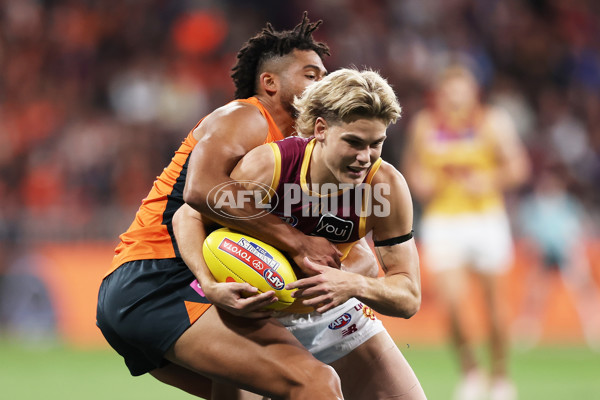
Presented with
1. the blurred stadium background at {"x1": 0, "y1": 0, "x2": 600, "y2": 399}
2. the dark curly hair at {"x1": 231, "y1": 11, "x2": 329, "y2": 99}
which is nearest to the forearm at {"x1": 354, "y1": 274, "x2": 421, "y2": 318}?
the dark curly hair at {"x1": 231, "y1": 11, "x2": 329, "y2": 99}

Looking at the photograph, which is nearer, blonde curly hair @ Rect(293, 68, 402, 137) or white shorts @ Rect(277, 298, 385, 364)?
blonde curly hair @ Rect(293, 68, 402, 137)

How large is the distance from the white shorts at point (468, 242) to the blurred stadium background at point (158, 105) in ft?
5.77

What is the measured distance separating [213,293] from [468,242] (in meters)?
4.62

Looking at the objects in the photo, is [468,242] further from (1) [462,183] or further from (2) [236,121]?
(2) [236,121]

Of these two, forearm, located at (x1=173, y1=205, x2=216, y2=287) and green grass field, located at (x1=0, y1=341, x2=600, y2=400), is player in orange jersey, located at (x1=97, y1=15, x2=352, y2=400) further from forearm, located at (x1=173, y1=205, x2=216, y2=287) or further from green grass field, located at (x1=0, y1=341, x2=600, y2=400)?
green grass field, located at (x1=0, y1=341, x2=600, y2=400)

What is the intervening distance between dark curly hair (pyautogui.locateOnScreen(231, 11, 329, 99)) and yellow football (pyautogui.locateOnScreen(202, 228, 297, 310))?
106cm

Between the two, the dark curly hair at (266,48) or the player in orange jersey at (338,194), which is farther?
the dark curly hair at (266,48)

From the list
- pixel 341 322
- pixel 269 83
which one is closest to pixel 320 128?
pixel 269 83

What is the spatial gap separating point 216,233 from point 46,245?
788cm

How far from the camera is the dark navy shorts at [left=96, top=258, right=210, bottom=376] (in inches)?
157

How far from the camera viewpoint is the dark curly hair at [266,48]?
462cm

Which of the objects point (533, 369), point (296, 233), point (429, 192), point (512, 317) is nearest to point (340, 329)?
point (296, 233)

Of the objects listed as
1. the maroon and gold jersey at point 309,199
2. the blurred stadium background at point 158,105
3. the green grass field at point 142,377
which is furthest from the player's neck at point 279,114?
the blurred stadium background at point 158,105

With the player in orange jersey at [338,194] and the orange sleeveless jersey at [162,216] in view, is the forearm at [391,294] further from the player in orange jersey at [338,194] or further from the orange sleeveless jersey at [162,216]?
the orange sleeveless jersey at [162,216]
